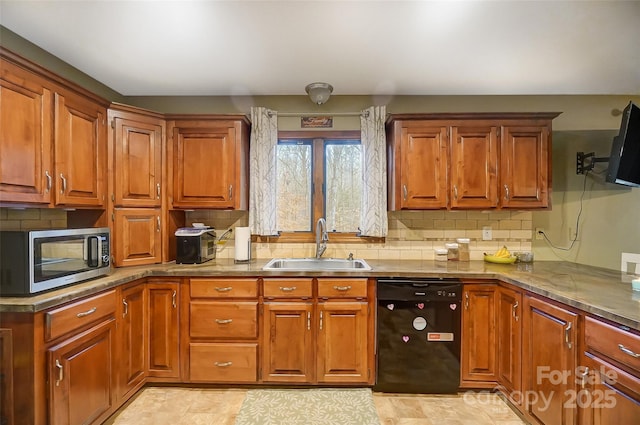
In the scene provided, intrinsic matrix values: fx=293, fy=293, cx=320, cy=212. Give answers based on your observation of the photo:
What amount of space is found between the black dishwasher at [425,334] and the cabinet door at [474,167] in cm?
79

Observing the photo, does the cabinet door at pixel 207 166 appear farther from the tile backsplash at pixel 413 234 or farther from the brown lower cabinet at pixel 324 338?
the brown lower cabinet at pixel 324 338

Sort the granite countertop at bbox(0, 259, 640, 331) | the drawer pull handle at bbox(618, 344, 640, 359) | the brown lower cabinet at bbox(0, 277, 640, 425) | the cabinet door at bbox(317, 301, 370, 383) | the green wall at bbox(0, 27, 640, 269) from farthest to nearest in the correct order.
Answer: the green wall at bbox(0, 27, 640, 269) → the cabinet door at bbox(317, 301, 370, 383) → the brown lower cabinet at bbox(0, 277, 640, 425) → the granite countertop at bbox(0, 259, 640, 331) → the drawer pull handle at bbox(618, 344, 640, 359)

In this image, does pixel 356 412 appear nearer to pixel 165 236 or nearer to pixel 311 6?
pixel 165 236

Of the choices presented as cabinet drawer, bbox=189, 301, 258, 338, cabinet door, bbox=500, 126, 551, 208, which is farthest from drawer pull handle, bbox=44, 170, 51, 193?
cabinet door, bbox=500, 126, 551, 208

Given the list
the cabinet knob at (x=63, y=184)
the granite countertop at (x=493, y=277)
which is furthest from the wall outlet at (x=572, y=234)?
the cabinet knob at (x=63, y=184)

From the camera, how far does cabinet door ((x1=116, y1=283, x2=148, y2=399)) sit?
200cm

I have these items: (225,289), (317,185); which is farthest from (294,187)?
(225,289)

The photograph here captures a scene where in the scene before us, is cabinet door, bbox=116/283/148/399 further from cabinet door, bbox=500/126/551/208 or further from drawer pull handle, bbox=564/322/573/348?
cabinet door, bbox=500/126/551/208

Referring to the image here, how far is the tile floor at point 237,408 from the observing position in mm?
1948

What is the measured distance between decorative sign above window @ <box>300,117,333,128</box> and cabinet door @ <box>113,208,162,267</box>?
1526mm

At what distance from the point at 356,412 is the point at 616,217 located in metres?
2.87

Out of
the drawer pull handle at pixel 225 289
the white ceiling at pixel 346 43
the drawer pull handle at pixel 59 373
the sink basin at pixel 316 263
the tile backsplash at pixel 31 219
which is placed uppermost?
the white ceiling at pixel 346 43

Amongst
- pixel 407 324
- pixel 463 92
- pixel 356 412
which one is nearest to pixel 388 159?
pixel 463 92

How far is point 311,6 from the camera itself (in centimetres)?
162
